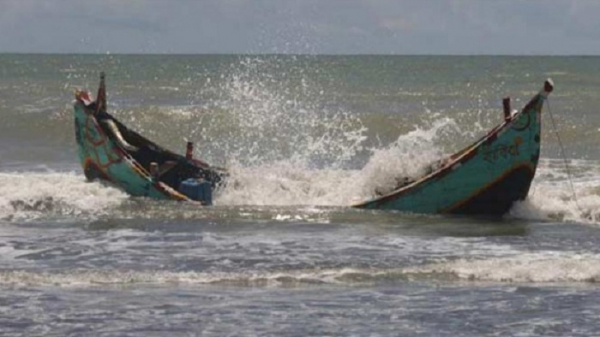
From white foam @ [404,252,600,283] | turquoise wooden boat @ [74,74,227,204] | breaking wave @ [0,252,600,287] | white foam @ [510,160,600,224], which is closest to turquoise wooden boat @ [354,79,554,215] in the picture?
white foam @ [510,160,600,224]

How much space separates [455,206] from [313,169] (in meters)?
6.01

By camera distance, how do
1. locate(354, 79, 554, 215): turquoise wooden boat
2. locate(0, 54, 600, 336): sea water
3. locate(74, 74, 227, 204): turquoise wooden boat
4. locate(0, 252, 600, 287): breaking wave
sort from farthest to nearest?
1. locate(74, 74, 227, 204): turquoise wooden boat
2. locate(354, 79, 554, 215): turquoise wooden boat
3. locate(0, 252, 600, 287): breaking wave
4. locate(0, 54, 600, 336): sea water

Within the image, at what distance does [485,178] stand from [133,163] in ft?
17.8

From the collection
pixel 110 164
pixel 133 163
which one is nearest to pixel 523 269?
pixel 133 163

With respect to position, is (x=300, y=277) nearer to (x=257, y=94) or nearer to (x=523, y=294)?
(x=523, y=294)

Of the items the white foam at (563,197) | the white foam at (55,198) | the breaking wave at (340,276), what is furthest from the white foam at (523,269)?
the white foam at (55,198)

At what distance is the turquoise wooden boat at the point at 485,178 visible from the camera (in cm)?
1722

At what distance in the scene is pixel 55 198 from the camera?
63.9 ft

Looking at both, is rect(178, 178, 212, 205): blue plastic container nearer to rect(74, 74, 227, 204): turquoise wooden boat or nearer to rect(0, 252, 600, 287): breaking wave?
rect(74, 74, 227, 204): turquoise wooden boat

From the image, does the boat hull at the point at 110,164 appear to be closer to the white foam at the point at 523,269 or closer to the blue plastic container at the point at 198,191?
the blue plastic container at the point at 198,191

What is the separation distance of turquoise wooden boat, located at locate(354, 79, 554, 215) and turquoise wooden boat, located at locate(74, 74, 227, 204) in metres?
2.79

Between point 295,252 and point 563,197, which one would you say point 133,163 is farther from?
point 563,197

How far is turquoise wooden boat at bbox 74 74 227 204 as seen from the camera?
19.0 m

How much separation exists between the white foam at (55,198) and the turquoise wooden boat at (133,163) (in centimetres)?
29
